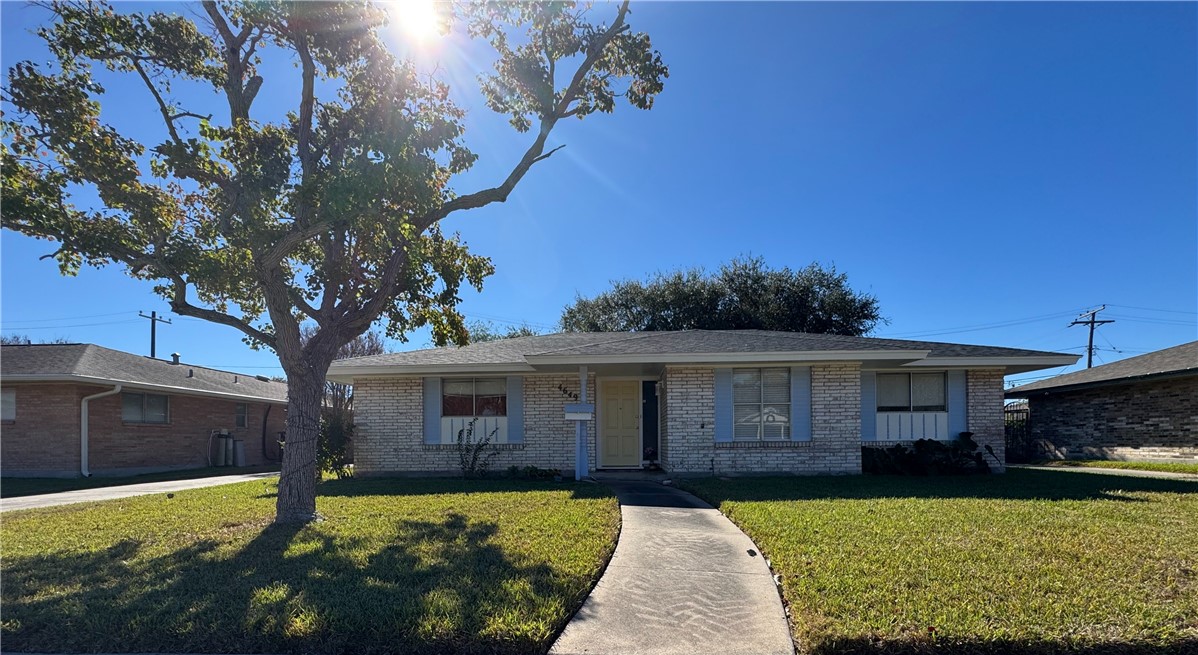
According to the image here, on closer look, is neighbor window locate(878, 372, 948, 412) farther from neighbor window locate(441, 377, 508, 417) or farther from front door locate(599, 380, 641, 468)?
neighbor window locate(441, 377, 508, 417)

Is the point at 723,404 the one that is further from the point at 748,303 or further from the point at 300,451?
the point at 748,303

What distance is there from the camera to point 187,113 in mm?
7750

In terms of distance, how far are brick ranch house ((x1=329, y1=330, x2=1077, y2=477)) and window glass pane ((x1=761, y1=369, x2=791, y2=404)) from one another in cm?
2

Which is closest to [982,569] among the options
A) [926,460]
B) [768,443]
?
[768,443]

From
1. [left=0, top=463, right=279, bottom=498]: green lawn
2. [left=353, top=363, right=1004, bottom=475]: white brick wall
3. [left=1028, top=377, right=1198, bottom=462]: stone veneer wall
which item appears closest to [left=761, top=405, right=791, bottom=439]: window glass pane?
[left=353, top=363, right=1004, bottom=475]: white brick wall

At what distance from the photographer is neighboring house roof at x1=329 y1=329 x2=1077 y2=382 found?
1107 centimetres

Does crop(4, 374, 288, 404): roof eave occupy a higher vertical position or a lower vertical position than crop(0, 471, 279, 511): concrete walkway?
higher

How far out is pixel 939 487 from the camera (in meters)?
9.91

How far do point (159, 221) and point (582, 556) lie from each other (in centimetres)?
645

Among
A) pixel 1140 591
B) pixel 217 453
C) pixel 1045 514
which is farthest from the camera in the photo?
pixel 217 453

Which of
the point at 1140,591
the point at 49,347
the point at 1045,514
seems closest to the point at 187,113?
the point at 1140,591

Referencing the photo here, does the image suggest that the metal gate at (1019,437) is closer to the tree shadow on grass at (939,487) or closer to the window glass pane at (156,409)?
the tree shadow on grass at (939,487)

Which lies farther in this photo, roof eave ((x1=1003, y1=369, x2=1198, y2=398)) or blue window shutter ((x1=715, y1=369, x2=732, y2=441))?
roof eave ((x1=1003, y1=369, x2=1198, y2=398))

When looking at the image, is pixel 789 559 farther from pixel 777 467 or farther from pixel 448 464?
pixel 448 464
